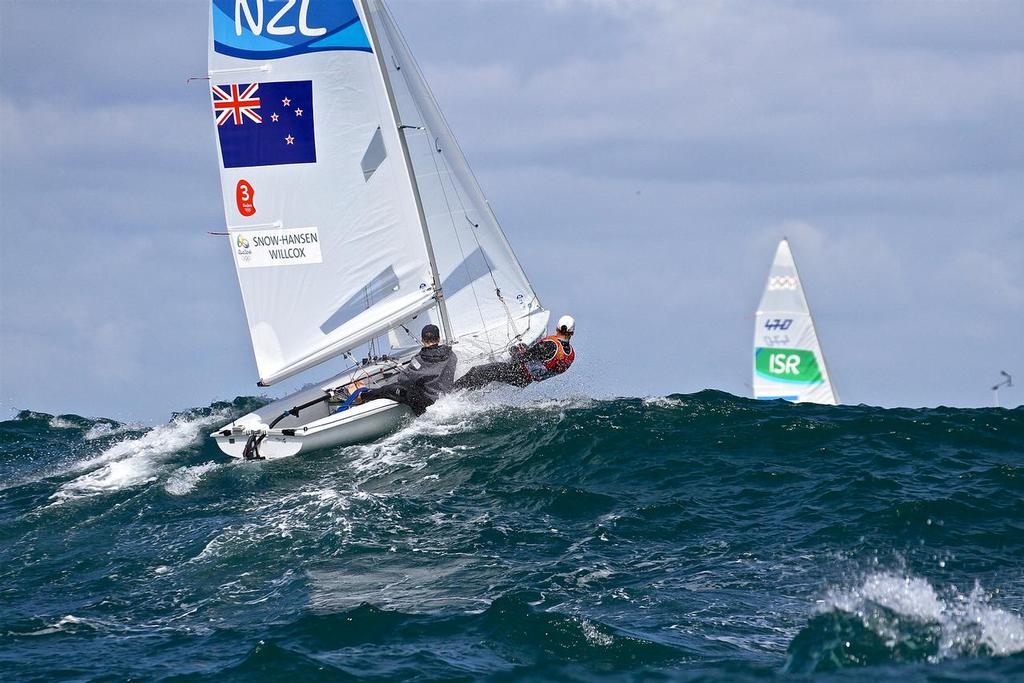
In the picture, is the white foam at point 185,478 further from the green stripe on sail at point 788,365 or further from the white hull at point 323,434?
the green stripe on sail at point 788,365

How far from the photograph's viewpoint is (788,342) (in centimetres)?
3347

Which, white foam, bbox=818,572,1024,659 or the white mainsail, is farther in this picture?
the white mainsail

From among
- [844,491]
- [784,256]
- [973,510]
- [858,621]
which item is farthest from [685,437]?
[784,256]

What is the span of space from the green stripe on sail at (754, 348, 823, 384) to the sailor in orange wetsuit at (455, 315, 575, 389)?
15.7 m

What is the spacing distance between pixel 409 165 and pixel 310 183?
5.01ft

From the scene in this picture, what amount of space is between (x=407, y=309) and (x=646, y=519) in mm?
6882

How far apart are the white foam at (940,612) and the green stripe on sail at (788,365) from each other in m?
22.4

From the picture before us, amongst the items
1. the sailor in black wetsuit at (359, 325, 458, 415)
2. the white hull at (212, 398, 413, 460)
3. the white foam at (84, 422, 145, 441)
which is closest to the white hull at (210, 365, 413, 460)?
the white hull at (212, 398, 413, 460)

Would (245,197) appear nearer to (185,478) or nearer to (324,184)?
(324,184)

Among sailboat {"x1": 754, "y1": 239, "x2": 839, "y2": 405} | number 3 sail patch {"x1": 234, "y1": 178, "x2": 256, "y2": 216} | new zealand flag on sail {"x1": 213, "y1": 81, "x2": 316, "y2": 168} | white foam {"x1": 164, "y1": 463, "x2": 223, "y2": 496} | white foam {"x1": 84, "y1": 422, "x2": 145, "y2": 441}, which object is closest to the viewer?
white foam {"x1": 164, "y1": 463, "x2": 223, "y2": 496}

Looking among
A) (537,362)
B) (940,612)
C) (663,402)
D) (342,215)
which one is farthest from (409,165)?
(940,612)

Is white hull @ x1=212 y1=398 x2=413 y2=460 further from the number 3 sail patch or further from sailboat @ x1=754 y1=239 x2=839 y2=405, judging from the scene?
sailboat @ x1=754 y1=239 x2=839 y2=405

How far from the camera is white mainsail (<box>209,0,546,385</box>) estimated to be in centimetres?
1842

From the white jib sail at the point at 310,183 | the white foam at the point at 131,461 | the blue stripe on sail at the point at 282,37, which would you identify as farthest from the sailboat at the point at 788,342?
the blue stripe on sail at the point at 282,37
